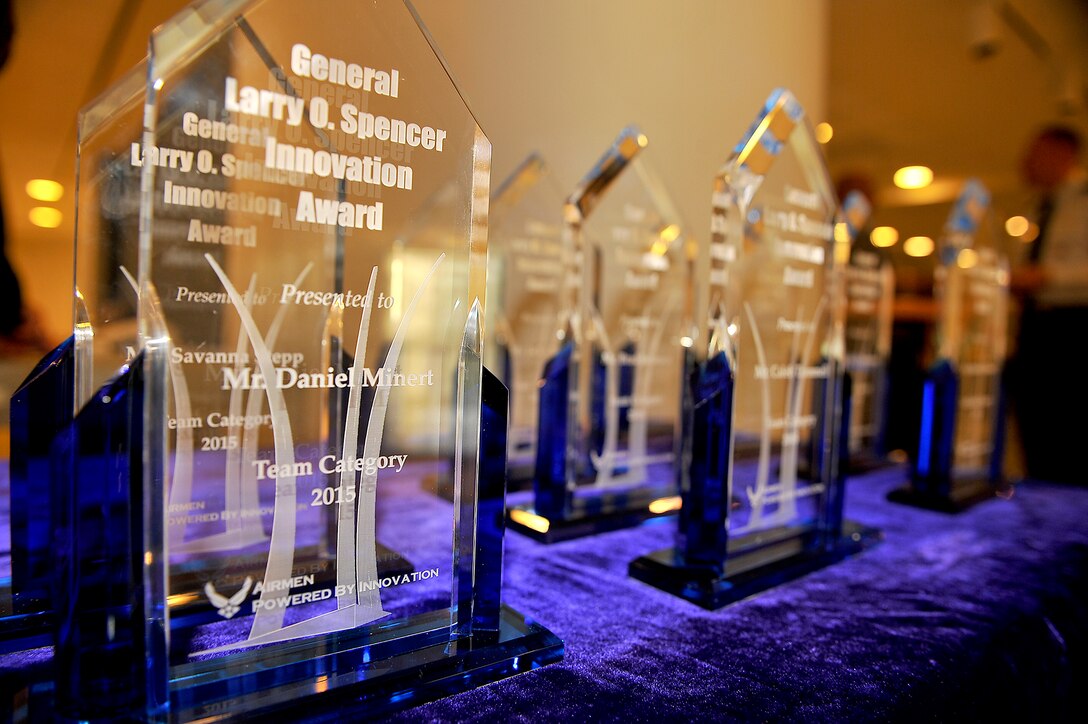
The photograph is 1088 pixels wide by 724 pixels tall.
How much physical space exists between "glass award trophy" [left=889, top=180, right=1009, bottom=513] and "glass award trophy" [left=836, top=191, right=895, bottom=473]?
191 mm

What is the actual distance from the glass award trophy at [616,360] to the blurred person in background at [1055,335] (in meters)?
1.61

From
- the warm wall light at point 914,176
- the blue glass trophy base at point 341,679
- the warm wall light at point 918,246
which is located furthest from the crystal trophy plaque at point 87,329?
the warm wall light at point 918,246

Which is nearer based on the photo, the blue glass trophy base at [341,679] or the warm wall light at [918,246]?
the blue glass trophy base at [341,679]

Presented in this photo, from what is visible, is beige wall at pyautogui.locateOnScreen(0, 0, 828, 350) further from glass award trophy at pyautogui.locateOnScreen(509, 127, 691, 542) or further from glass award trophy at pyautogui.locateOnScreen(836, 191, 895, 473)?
glass award trophy at pyautogui.locateOnScreen(836, 191, 895, 473)

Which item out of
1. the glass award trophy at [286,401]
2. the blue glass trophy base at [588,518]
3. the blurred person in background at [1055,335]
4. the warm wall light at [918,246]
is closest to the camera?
the glass award trophy at [286,401]

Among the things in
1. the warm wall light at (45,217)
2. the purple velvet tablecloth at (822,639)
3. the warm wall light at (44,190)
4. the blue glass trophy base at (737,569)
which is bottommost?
the purple velvet tablecloth at (822,639)

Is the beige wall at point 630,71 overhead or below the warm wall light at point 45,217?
overhead

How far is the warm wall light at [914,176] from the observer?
580 centimetres

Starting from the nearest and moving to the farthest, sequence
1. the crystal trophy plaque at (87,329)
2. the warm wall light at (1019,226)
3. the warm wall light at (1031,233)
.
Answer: the crystal trophy plaque at (87,329) → the warm wall light at (1031,233) → the warm wall light at (1019,226)

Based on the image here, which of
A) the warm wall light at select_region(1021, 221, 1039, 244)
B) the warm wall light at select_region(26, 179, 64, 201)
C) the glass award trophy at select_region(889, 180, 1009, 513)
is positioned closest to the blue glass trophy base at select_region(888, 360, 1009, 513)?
the glass award trophy at select_region(889, 180, 1009, 513)

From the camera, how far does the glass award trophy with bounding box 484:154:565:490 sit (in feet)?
4.49

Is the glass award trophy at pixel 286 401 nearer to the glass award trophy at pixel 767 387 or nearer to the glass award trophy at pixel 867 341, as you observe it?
the glass award trophy at pixel 767 387

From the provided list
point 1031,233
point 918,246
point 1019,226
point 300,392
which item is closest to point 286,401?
point 300,392

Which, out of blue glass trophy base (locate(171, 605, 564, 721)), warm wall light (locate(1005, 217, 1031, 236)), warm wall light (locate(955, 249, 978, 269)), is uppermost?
warm wall light (locate(1005, 217, 1031, 236))
